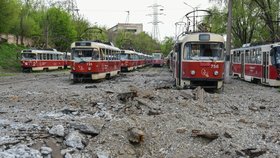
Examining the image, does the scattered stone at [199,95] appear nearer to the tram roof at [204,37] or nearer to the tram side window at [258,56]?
the tram roof at [204,37]

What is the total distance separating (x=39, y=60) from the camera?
46.8 m

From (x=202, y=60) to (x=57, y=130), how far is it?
11.1 metres

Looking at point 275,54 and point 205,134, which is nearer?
point 205,134

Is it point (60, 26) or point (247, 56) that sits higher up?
point (60, 26)

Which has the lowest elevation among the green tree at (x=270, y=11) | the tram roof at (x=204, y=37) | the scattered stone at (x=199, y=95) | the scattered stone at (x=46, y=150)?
the scattered stone at (x=46, y=150)

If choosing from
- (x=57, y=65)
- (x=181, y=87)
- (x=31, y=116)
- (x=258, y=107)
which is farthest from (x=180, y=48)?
(x=57, y=65)

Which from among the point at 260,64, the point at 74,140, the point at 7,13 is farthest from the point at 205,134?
the point at 7,13

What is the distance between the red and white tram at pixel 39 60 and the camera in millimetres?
44906

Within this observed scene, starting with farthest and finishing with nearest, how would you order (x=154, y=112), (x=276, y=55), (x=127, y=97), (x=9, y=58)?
(x=9, y=58)
(x=276, y=55)
(x=127, y=97)
(x=154, y=112)

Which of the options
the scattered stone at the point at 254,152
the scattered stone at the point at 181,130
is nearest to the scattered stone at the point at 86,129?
the scattered stone at the point at 181,130

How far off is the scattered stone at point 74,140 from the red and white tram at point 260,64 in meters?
17.4

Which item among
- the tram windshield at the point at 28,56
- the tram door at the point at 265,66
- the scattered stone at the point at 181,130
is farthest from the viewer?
the tram windshield at the point at 28,56

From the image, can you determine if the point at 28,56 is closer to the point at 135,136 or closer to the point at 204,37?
the point at 204,37

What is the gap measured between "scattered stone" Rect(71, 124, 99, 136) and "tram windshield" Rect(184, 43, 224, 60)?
1031cm
